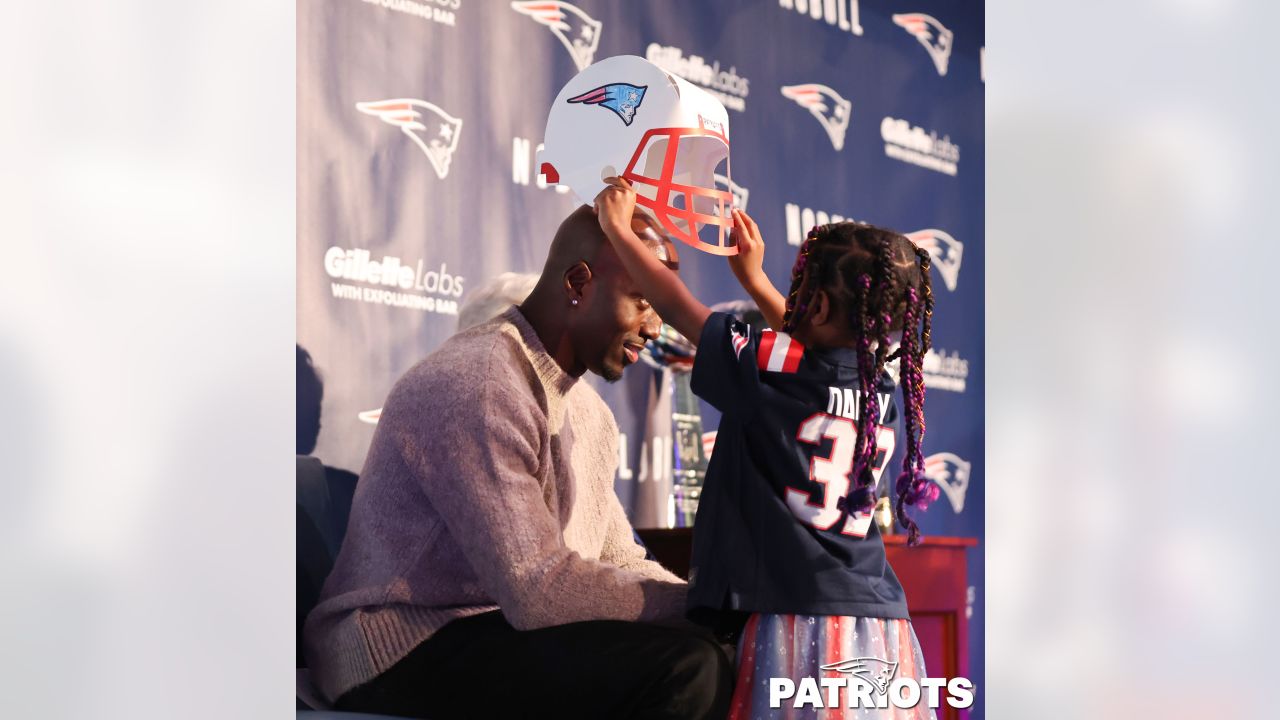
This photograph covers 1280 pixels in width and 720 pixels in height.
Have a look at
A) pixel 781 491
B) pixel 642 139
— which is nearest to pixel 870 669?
pixel 781 491

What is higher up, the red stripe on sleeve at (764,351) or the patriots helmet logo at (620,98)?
the patriots helmet logo at (620,98)

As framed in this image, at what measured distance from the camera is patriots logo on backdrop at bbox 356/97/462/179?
3.24m

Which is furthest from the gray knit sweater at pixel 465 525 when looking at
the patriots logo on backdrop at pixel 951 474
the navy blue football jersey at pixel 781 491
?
the patriots logo on backdrop at pixel 951 474

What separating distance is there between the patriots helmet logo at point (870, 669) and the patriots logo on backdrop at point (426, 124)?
1644mm

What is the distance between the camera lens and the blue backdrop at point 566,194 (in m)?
3.15

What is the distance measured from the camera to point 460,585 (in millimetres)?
2531

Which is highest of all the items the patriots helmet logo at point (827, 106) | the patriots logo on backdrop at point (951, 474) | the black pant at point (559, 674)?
the patriots helmet logo at point (827, 106)

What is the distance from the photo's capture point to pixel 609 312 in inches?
106

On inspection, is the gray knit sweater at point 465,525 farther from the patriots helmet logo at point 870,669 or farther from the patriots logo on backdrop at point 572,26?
the patriots logo on backdrop at point 572,26

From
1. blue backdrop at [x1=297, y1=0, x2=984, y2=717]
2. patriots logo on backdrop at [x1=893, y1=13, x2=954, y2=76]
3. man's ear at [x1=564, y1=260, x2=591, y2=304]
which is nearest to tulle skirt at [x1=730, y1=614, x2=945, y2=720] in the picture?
man's ear at [x1=564, y1=260, x2=591, y2=304]

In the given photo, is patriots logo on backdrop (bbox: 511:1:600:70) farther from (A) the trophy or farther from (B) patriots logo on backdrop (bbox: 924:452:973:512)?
(B) patriots logo on backdrop (bbox: 924:452:973:512)

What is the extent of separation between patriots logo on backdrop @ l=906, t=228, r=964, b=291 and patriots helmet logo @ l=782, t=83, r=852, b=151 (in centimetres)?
47

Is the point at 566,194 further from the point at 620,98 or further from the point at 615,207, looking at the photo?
the point at 615,207

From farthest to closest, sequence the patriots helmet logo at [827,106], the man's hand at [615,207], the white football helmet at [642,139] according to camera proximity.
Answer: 1. the patriots helmet logo at [827,106]
2. the white football helmet at [642,139]
3. the man's hand at [615,207]
